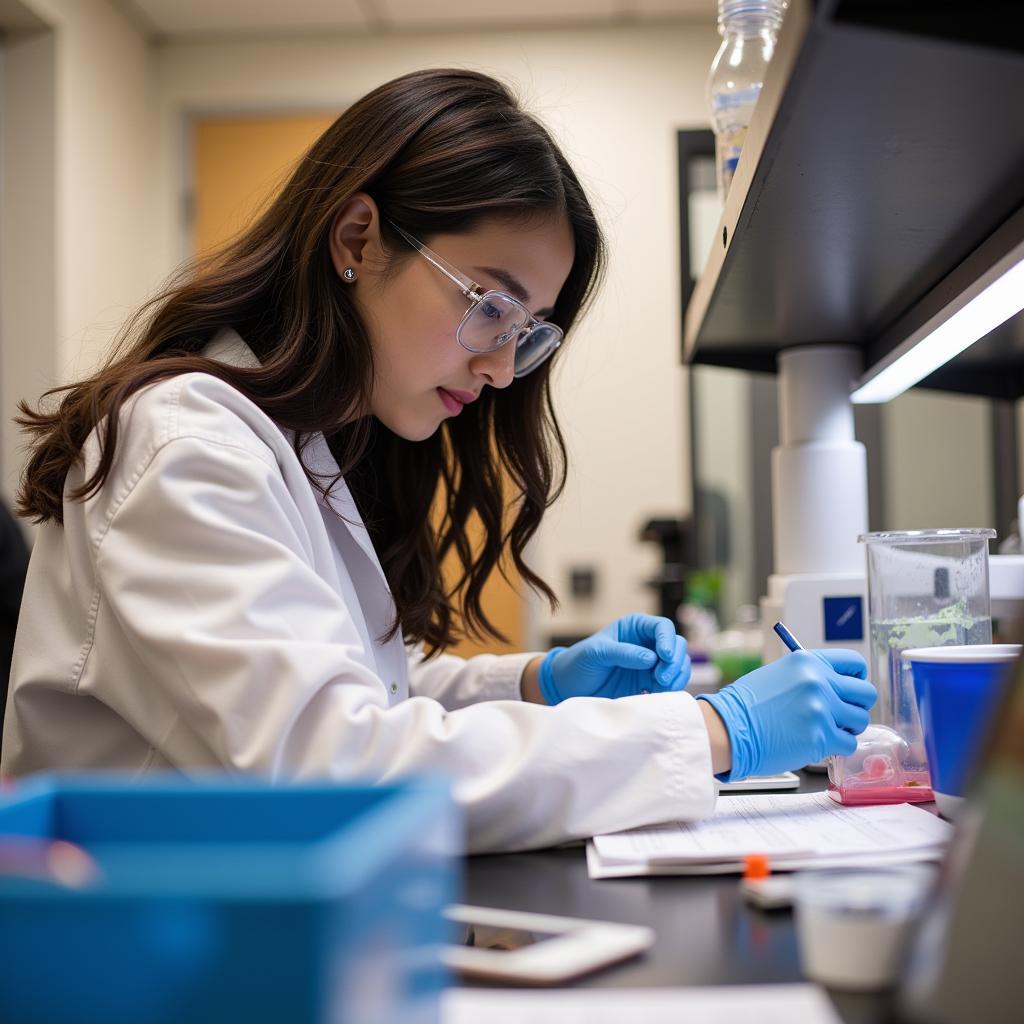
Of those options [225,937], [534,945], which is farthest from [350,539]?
[225,937]

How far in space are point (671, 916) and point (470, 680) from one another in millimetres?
893

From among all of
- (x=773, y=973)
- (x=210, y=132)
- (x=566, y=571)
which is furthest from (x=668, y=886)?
(x=210, y=132)

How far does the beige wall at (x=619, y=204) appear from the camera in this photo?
3.87 m

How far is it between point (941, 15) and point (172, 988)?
2.09 ft

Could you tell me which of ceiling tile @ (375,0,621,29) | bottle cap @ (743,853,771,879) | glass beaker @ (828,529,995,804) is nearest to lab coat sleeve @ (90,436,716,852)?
bottle cap @ (743,853,771,879)

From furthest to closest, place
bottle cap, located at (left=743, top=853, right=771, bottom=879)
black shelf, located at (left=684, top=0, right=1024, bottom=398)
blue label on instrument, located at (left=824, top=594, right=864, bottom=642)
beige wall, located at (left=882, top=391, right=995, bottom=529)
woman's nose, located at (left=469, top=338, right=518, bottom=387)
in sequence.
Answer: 1. beige wall, located at (left=882, top=391, right=995, bottom=529)
2. blue label on instrument, located at (left=824, top=594, right=864, bottom=642)
3. woman's nose, located at (left=469, top=338, right=518, bottom=387)
4. bottle cap, located at (left=743, top=853, right=771, bottom=879)
5. black shelf, located at (left=684, top=0, right=1024, bottom=398)

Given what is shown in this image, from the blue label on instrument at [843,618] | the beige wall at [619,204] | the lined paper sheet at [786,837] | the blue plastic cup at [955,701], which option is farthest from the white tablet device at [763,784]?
the beige wall at [619,204]

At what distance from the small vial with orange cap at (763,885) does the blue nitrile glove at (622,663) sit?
55cm

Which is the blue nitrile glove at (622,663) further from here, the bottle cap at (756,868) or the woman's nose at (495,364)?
the bottle cap at (756,868)

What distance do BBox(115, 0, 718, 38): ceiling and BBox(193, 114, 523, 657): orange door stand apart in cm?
30

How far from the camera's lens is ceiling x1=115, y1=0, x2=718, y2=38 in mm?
3715

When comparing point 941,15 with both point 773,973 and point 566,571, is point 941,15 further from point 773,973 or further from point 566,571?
point 566,571

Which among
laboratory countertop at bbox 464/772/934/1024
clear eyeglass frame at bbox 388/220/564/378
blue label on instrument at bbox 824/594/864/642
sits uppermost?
clear eyeglass frame at bbox 388/220/564/378

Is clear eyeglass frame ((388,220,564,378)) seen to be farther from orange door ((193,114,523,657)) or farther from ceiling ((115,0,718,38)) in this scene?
ceiling ((115,0,718,38))
